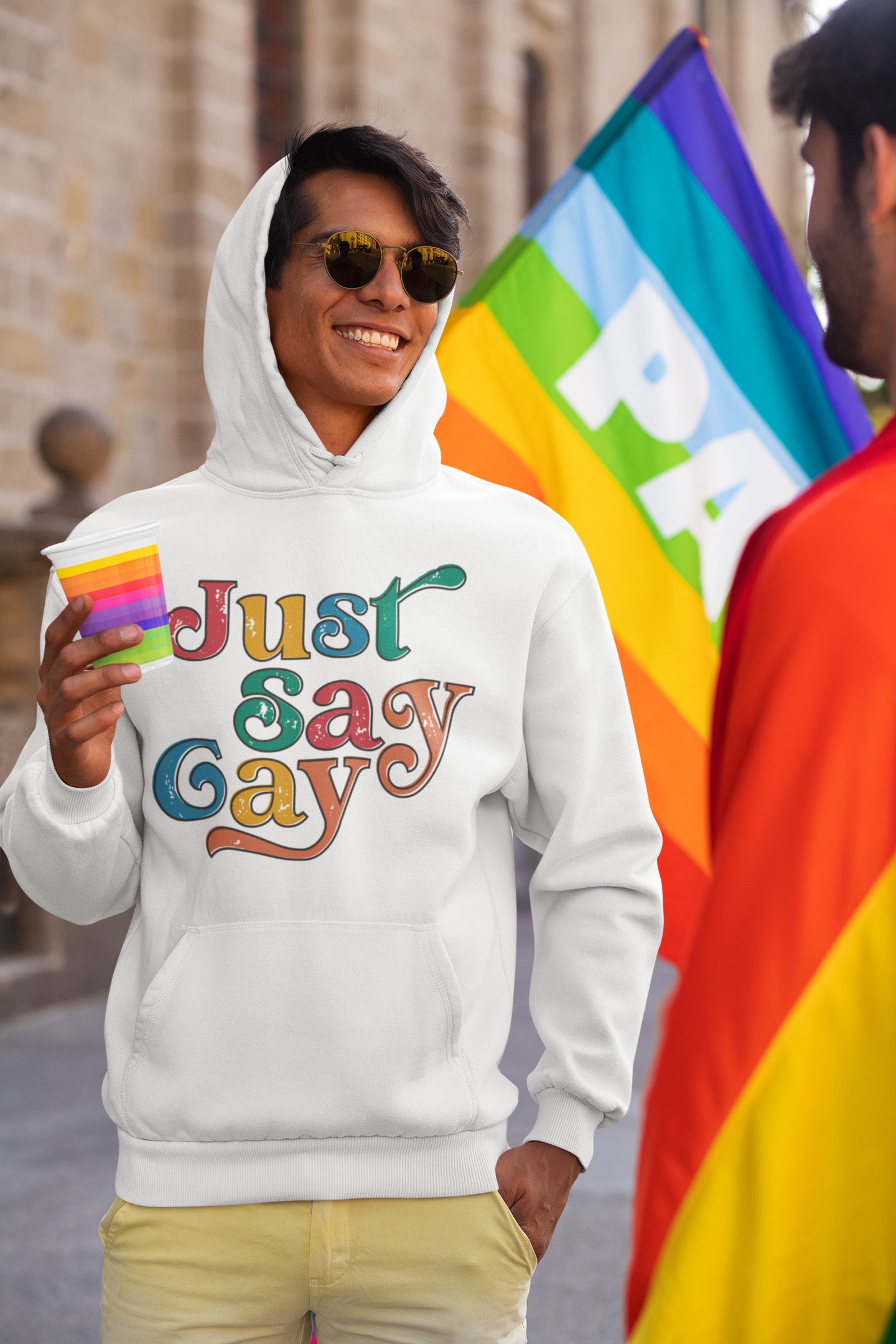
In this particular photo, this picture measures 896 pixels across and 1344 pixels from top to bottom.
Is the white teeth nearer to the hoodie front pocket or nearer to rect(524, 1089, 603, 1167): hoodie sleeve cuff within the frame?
the hoodie front pocket

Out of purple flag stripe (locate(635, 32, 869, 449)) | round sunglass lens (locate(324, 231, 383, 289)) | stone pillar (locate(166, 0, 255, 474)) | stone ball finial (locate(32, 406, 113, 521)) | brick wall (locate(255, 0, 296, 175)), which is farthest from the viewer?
brick wall (locate(255, 0, 296, 175))

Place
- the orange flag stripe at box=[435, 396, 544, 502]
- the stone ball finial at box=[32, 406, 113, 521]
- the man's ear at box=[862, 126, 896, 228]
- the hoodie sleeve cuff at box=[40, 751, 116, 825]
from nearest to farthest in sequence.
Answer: the man's ear at box=[862, 126, 896, 228] < the hoodie sleeve cuff at box=[40, 751, 116, 825] < the orange flag stripe at box=[435, 396, 544, 502] < the stone ball finial at box=[32, 406, 113, 521]

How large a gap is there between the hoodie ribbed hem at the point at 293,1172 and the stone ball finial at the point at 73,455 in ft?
20.8

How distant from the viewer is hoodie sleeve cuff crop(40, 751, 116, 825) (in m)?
1.85

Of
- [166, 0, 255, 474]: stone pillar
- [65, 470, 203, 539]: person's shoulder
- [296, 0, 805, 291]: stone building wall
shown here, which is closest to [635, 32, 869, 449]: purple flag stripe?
[65, 470, 203, 539]: person's shoulder

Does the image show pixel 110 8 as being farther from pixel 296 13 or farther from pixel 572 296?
pixel 572 296

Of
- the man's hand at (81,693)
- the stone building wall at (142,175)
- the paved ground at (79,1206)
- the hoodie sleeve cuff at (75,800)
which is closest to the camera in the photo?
the man's hand at (81,693)

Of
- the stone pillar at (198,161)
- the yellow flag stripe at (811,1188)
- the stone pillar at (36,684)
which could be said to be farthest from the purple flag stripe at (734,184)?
the stone pillar at (198,161)

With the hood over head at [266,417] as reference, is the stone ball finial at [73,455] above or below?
above

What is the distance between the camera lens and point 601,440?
345 cm

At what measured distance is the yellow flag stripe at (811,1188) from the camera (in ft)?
3.79

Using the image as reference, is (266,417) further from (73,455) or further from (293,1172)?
(73,455)

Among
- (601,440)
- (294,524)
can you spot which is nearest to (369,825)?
(294,524)

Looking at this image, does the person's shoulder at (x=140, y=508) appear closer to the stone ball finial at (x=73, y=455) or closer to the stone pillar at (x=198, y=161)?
the stone ball finial at (x=73, y=455)
